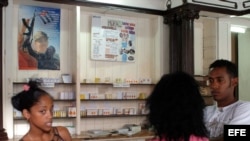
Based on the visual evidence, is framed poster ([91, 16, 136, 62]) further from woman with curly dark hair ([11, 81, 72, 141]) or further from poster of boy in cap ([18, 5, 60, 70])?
woman with curly dark hair ([11, 81, 72, 141])

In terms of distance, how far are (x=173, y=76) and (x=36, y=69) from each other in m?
3.05

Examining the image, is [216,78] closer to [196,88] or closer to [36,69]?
[196,88]

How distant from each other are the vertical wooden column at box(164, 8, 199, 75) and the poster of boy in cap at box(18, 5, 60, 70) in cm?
167

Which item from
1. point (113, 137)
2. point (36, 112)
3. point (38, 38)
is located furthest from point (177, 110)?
point (38, 38)

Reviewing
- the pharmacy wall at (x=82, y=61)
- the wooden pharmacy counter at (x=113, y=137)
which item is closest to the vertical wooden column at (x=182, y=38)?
the pharmacy wall at (x=82, y=61)

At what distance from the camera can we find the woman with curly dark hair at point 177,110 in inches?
59.2

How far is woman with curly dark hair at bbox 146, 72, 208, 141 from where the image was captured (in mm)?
1505

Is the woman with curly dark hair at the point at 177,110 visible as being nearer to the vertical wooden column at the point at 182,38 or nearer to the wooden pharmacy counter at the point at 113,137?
the wooden pharmacy counter at the point at 113,137

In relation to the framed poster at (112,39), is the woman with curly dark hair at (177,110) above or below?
below

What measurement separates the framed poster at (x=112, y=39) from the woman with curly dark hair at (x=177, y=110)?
3.07 meters

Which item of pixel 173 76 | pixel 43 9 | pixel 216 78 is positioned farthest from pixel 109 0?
pixel 173 76

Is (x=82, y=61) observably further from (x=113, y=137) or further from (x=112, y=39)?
(x=113, y=137)

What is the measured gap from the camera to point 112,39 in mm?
4660

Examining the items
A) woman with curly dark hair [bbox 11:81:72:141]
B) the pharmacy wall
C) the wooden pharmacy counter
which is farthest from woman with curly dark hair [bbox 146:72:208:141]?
the pharmacy wall
